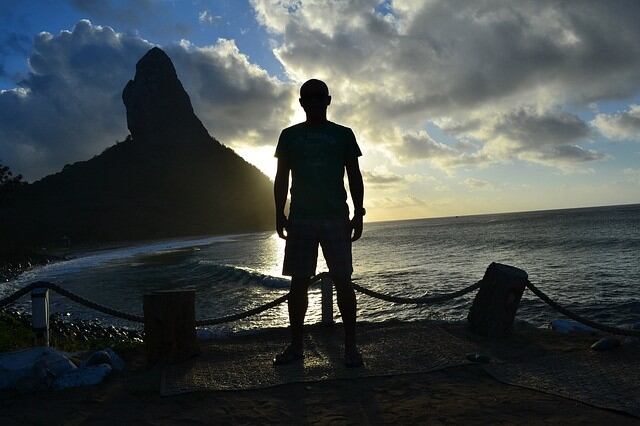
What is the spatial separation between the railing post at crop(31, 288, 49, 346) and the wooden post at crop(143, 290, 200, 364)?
1.43 metres

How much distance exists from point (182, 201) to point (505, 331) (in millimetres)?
125363

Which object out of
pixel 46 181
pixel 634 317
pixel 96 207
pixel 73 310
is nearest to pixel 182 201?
pixel 96 207

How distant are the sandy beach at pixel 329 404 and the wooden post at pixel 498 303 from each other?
169 centimetres

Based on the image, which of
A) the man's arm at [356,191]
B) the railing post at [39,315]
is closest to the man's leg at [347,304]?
the man's arm at [356,191]

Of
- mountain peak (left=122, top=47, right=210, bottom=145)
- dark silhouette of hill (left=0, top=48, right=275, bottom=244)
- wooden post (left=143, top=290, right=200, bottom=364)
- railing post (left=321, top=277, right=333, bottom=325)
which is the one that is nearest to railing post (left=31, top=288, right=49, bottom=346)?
wooden post (left=143, top=290, right=200, bottom=364)

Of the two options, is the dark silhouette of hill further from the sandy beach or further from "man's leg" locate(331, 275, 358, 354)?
"man's leg" locate(331, 275, 358, 354)

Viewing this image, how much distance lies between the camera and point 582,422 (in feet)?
9.98

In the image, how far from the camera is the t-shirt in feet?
14.5

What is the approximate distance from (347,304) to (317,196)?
3.57ft

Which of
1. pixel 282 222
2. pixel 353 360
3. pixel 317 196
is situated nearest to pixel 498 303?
pixel 353 360

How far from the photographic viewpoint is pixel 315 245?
14.7 ft

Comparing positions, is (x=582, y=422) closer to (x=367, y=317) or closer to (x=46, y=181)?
(x=367, y=317)

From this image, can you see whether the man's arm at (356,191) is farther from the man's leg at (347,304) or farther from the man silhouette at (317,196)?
the man's leg at (347,304)

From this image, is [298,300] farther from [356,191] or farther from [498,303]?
[498,303]
